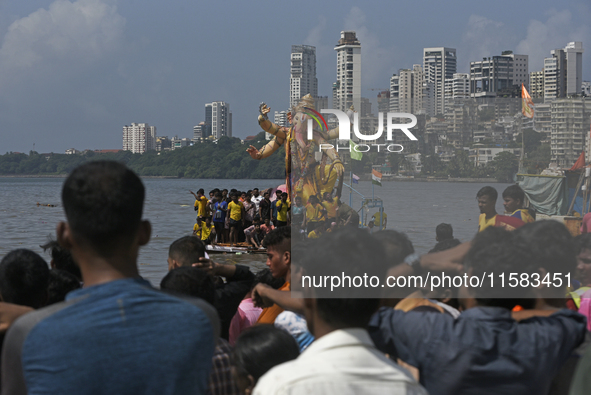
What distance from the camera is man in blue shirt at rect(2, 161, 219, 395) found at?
1562 mm

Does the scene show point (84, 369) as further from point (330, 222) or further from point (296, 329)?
point (330, 222)

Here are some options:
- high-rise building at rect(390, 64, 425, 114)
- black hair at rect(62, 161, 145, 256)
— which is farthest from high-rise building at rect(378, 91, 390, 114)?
black hair at rect(62, 161, 145, 256)

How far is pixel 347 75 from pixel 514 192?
2512mm

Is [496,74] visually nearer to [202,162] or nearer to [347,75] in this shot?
[347,75]

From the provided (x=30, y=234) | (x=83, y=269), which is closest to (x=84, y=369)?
(x=83, y=269)

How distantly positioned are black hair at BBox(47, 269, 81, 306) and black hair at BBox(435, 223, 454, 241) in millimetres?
2453

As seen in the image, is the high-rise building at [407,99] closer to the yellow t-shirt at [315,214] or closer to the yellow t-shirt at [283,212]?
the yellow t-shirt at [315,214]

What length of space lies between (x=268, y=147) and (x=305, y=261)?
1131 cm

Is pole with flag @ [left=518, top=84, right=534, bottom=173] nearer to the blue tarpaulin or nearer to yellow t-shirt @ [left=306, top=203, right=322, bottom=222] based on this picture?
the blue tarpaulin

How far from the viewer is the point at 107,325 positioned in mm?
1589

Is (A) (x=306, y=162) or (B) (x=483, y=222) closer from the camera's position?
(B) (x=483, y=222)

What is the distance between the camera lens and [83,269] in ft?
5.61

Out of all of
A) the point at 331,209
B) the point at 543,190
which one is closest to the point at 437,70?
the point at 331,209

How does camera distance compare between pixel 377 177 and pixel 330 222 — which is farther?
pixel 330 222
